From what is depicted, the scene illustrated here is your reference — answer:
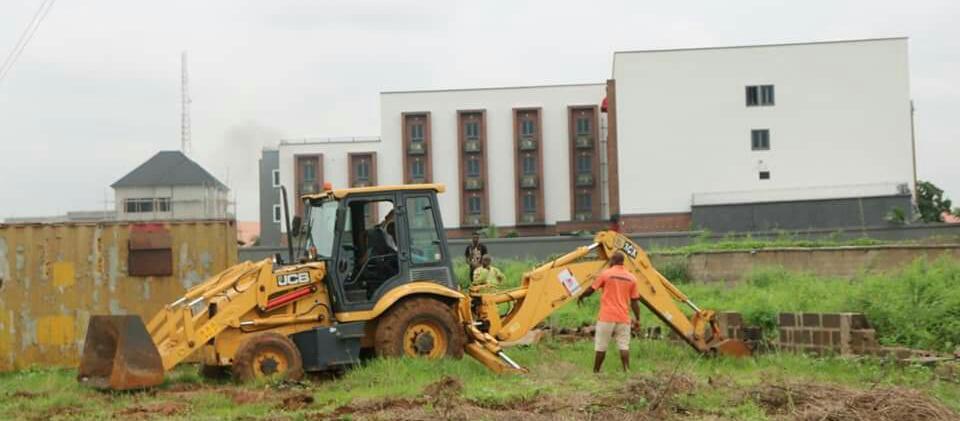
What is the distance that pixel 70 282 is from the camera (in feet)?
52.3

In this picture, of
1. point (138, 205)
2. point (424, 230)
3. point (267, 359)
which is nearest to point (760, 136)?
point (138, 205)

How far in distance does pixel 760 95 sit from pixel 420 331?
162 feet

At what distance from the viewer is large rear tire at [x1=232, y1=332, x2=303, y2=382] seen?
12.6 meters

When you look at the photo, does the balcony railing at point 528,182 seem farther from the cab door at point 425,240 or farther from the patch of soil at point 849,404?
the patch of soil at point 849,404

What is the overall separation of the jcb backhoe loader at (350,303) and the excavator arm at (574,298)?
0.6 inches

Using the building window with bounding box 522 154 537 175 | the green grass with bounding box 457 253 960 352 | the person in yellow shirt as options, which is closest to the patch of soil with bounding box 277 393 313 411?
the green grass with bounding box 457 253 960 352

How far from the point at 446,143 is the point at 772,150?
21.0 metres

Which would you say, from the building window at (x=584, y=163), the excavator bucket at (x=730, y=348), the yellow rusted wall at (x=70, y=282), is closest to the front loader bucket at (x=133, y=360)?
the yellow rusted wall at (x=70, y=282)

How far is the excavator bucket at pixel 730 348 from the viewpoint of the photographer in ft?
47.0

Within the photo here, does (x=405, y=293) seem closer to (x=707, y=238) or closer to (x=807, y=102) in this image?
(x=707, y=238)

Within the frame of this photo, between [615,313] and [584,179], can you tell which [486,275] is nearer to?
[615,313]

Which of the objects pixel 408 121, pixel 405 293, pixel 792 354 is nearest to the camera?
pixel 405 293

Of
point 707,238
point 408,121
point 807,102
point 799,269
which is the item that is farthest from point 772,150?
point 799,269

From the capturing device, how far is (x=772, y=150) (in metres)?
59.1
